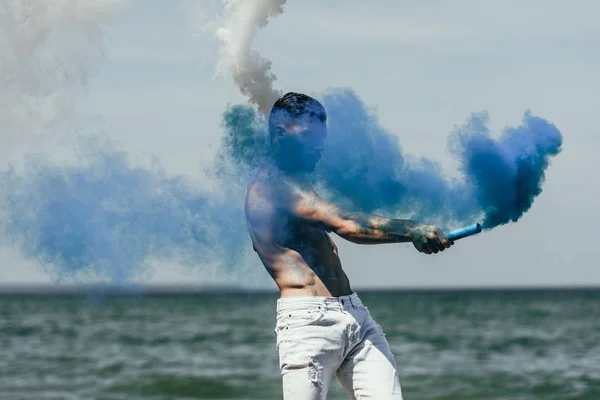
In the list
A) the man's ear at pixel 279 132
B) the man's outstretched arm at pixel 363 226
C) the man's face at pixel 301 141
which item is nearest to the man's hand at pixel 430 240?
the man's outstretched arm at pixel 363 226

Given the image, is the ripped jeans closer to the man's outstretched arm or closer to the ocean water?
the man's outstretched arm

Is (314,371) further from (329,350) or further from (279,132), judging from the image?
(279,132)

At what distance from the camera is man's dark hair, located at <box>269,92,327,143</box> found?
4566 mm

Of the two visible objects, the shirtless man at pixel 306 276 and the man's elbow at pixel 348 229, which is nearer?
the man's elbow at pixel 348 229

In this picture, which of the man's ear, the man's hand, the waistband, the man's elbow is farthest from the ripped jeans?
the man's ear

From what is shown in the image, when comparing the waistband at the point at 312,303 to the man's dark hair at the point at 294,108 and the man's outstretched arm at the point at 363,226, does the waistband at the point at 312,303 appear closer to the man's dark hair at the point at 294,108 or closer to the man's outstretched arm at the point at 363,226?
the man's outstretched arm at the point at 363,226

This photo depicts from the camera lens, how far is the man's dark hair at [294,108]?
180 inches

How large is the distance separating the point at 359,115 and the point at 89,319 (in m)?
35.0

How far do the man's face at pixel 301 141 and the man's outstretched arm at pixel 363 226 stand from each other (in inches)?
6.2

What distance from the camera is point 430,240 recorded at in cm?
415

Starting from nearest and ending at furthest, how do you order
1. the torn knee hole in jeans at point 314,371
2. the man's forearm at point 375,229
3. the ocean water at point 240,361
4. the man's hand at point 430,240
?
the man's hand at point 430,240, the man's forearm at point 375,229, the torn knee hole in jeans at point 314,371, the ocean water at point 240,361

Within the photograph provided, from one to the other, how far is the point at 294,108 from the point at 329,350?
3.63 ft

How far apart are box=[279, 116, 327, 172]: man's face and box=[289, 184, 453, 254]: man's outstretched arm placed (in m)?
0.16

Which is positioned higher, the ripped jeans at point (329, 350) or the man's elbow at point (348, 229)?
the man's elbow at point (348, 229)
